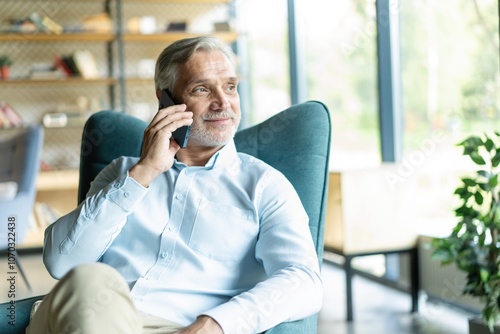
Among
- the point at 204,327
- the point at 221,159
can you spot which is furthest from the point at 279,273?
the point at 221,159

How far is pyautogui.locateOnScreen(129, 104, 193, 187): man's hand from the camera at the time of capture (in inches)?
76.8

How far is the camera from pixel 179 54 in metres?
2.19

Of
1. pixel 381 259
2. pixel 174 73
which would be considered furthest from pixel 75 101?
pixel 174 73

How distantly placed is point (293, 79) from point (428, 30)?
1760mm

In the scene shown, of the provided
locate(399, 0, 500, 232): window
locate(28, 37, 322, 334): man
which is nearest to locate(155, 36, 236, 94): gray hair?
locate(28, 37, 322, 334): man

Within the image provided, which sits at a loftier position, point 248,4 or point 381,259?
point 248,4

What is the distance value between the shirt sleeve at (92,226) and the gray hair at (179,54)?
43 centimetres

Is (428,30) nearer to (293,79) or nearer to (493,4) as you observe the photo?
(493,4)

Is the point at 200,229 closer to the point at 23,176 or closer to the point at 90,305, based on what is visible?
the point at 90,305

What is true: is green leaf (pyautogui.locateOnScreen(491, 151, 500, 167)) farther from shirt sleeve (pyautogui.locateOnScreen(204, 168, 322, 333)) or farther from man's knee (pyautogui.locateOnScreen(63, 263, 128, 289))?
man's knee (pyautogui.locateOnScreen(63, 263, 128, 289))

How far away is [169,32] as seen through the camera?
20.2 feet

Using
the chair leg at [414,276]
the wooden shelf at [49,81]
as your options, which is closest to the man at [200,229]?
the chair leg at [414,276]

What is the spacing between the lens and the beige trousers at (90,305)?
4.70 feet

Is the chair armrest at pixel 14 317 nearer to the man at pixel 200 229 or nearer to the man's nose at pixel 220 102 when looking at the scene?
the man at pixel 200 229
